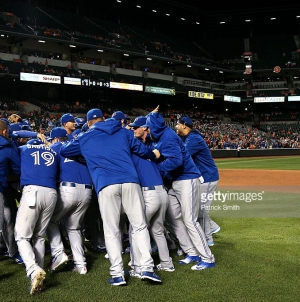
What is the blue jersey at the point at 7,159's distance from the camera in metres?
5.20

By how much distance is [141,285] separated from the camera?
484 centimetres

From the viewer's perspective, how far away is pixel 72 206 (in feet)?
17.8

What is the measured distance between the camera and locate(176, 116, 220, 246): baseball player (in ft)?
20.6

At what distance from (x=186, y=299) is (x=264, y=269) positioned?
1.52m

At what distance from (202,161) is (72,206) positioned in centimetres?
224

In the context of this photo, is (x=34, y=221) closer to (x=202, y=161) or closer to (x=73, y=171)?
(x=73, y=171)

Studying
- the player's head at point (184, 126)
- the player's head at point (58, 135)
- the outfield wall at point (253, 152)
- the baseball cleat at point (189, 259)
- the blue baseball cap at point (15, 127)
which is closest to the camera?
the baseball cleat at point (189, 259)

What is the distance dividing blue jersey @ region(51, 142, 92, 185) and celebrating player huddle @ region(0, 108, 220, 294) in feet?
0.04

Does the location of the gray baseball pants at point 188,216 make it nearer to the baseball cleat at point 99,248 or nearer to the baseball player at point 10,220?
the baseball cleat at point 99,248

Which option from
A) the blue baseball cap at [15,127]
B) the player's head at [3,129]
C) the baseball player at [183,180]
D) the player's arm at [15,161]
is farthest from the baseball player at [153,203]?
the blue baseball cap at [15,127]

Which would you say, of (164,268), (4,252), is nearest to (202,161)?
(164,268)

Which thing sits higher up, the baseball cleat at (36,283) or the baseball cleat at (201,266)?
the baseball cleat at (36,283)

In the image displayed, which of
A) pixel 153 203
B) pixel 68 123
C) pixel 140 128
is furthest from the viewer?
pixel 68 123

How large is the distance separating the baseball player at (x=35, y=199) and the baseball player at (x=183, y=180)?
4.53 feet
